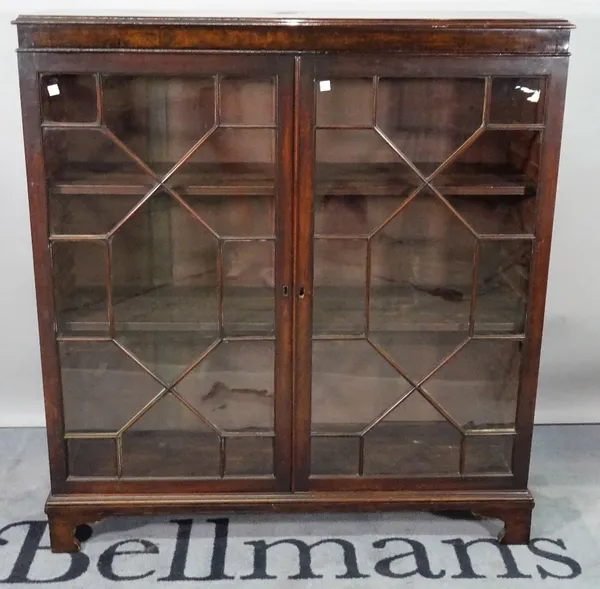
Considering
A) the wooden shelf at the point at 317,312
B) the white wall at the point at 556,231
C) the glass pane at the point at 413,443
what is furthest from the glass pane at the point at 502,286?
the white wall at the point at 556,231

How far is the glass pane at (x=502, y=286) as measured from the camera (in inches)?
61.2

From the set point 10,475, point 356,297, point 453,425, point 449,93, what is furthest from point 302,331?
point 10,475

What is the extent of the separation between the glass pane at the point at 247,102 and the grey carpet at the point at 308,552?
2.74ft

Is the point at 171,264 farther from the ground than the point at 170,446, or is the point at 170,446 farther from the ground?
the point at 171,264

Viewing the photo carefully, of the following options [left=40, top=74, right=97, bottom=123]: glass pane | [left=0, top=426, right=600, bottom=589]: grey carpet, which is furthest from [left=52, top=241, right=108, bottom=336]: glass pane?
[left=0, top=426, right=600, bottom=589]: grey carpet

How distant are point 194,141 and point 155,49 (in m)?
0.17

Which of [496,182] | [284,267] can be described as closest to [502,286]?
[496,182]

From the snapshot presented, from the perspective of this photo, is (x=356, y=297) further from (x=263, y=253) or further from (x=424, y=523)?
(x=424, y=523)

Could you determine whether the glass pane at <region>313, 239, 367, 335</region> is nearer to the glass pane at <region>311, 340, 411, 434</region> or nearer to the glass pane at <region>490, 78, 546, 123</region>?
the glass pane at <region>311, 340, 411, 434</region>

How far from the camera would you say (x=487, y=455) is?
168 cm

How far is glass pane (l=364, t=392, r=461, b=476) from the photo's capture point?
166cm

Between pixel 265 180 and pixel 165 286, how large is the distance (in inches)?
11.4

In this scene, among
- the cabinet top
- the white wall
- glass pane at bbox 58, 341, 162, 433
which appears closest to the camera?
the cabinet top

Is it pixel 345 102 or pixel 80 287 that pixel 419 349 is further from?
pixel 80 287
